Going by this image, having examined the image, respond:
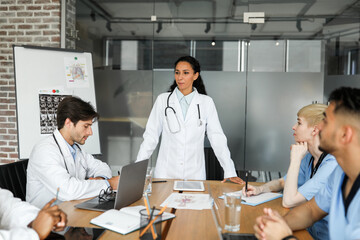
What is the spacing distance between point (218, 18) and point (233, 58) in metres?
0.53

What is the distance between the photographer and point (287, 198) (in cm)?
180

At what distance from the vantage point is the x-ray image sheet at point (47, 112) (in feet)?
10.7

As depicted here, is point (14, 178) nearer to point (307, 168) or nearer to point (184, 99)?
point (184, 99)

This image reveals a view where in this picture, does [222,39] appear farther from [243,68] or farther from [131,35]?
[131,35]

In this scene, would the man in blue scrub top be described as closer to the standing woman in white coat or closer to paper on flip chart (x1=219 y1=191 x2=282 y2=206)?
paper on flip chart (x1=219 y1=191 x2=282 y2=206)

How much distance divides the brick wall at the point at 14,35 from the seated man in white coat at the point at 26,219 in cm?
280

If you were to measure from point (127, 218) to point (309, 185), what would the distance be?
0.98m

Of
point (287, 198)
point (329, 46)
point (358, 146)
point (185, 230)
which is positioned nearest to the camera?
point (358, 146)

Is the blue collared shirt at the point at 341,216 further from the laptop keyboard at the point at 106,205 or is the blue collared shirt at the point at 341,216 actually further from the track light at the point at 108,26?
the track light at the point at 108,26

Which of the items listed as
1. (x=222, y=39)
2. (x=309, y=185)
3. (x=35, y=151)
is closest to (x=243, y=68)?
(x=222, y=39)

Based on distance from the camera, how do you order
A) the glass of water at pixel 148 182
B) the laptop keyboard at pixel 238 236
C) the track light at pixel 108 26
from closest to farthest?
1. the laptop keyboard at pixel 238 236
2. the glass of water at pixel 148 182
3. the track light at pixel 108 26

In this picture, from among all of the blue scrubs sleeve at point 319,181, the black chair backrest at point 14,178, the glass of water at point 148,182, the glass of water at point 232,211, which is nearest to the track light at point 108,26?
the black chair backrest at point 14,178

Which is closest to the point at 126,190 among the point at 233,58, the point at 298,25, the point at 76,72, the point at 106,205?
the point at 106,205

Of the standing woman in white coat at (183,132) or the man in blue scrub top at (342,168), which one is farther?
the standing woman in white coat at (183,132)
